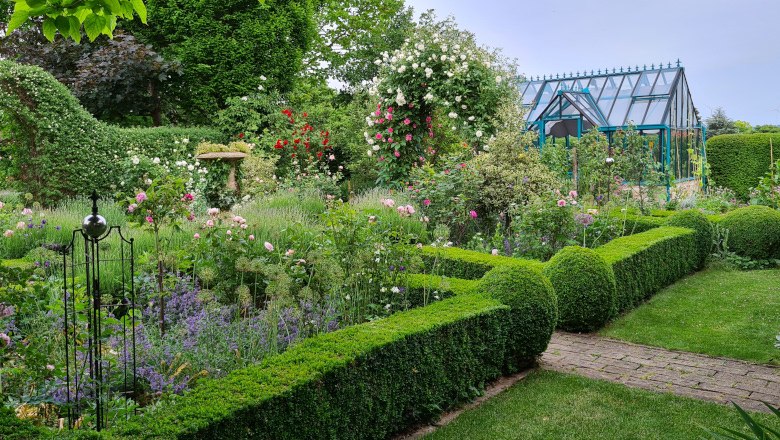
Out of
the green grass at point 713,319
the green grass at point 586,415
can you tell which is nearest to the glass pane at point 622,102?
the green grass at point 713,319

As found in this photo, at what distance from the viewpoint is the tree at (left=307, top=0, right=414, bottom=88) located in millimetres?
23297

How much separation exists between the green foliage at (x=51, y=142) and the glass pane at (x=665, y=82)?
12.1 meters

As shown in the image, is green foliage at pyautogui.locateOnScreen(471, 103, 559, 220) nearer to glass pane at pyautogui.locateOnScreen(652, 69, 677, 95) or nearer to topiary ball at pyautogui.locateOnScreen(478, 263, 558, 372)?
topiary ball at pyautogui.locateOnScreen(478, 263, 558, 372)

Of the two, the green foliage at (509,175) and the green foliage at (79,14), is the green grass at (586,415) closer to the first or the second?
the green foliage at (79,14)

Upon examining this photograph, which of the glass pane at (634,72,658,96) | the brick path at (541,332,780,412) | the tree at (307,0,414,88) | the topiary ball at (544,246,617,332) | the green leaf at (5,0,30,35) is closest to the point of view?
the green leaf at (5,0,30,35)

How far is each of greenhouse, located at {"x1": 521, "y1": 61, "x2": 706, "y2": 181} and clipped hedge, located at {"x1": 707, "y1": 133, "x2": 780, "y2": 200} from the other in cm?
65

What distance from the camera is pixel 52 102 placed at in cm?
1052

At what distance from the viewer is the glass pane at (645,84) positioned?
16.6 metres

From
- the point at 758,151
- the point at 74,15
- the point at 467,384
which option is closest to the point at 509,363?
the point at 467,384

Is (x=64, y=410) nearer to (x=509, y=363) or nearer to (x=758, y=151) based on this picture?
(x=509, y=363)

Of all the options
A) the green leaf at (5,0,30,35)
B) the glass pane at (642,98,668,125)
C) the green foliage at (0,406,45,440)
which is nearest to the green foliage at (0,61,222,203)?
the green leaf at (5,0,30,35)

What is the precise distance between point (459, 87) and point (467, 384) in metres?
7.04

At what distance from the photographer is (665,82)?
16453mm

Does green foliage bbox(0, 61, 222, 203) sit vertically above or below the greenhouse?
below
